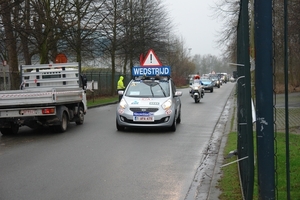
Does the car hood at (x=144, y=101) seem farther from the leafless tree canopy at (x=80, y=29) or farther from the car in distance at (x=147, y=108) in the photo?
the leafless tree canopy at (x=80, y=29)

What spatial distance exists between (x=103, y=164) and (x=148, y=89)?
6069 mm

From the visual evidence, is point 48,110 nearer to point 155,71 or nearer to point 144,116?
point 144,116

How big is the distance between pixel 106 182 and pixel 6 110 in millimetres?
6349

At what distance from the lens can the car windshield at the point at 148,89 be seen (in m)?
14.3

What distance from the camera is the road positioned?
6.77m

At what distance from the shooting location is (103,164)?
8.78 metres

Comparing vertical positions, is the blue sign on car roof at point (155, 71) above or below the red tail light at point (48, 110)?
above

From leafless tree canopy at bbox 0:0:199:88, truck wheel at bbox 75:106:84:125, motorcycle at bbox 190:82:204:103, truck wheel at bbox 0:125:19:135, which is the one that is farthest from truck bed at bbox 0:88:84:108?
motorcycle at bbox 190:82:204:103

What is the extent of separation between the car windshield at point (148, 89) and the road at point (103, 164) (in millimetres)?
1209

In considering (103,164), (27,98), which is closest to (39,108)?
(27,98)

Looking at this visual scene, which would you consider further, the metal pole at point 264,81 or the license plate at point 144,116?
the license plate at point 144,116

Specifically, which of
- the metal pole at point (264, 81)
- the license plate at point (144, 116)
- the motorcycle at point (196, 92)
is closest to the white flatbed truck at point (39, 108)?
the license plate at point (144, 116)

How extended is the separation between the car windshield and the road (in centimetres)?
121

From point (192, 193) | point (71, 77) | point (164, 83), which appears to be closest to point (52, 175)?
point (192, 193)
